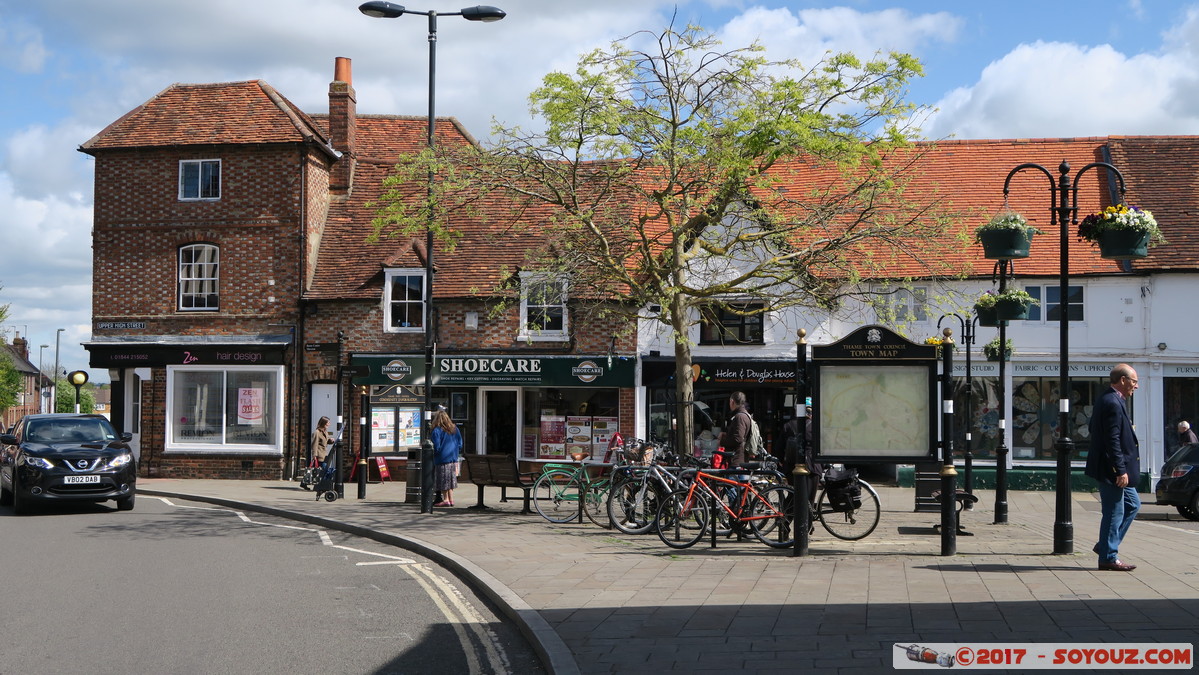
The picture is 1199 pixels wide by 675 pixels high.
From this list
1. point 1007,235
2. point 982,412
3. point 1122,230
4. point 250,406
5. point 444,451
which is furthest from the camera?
point 250,406

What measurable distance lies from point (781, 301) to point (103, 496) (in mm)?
11516

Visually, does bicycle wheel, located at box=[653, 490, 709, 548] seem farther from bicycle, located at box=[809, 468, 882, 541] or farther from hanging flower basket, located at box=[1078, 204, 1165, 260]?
hanging flower basket, located at box=[1078, 204, 1165, 260]

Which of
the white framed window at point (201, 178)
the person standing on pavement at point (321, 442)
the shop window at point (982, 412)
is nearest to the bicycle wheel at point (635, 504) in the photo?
the person standing on pavement at point (321, 442)

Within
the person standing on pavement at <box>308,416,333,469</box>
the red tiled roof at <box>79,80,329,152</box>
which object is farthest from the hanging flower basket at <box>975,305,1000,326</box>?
the red tiled roof at <box>79,80,329,152</box>

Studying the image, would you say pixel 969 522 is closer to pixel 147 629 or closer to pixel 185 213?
pixel 147 629

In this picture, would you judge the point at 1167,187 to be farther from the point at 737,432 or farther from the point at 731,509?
the point at 731,509

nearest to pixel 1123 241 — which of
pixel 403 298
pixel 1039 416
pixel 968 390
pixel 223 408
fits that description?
pixel 968 390

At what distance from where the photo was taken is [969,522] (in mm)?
16328

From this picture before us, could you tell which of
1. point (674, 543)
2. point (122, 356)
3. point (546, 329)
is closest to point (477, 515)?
point (674, 543)

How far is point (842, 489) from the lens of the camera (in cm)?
1451

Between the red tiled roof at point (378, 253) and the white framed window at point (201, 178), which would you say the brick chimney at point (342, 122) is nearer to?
the red tiled roof at point (378, 253)

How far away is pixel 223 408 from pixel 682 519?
17.3m

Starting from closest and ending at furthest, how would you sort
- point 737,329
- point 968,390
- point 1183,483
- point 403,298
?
1. point 1183,483
2. point 968,390
3. point 737,329
4. point 403,298

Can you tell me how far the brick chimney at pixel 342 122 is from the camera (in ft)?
96.5
